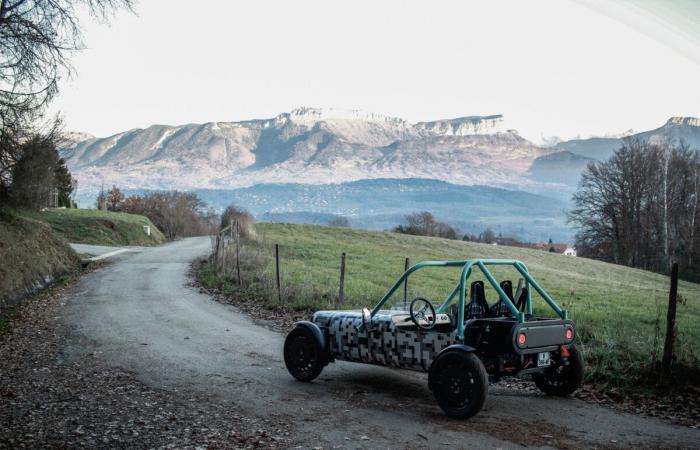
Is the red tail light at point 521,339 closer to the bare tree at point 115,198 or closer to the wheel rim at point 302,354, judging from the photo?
the wheel rim at point 302,354

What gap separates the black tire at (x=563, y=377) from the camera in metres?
8.38

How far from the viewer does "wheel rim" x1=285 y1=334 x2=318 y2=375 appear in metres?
9.41

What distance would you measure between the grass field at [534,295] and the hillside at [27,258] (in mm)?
7090

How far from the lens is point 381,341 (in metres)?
8.62

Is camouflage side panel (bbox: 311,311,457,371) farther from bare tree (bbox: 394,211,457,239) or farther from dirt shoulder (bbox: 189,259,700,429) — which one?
bare tree (bbox: 394,211,457,239)

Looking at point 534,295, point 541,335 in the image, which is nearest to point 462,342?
point 541,335

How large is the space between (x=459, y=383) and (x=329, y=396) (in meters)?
2.05

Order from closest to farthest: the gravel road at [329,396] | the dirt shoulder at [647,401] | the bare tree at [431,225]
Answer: the gravel road at [329,396] < the dirt shoulder at [647,401] < the bare tree at [431,225]

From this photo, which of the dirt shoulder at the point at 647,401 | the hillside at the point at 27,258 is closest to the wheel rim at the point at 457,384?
the dirt shoulder at the point at 647,401

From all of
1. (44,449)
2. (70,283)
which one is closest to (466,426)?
(44,449)

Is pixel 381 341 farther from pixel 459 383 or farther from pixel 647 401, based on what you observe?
pixel 647 401

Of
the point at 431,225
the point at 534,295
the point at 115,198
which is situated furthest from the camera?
the point at 431,225

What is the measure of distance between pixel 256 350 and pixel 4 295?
989cm

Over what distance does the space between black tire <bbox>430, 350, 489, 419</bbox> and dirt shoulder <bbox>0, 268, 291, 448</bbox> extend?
6.10 ft
